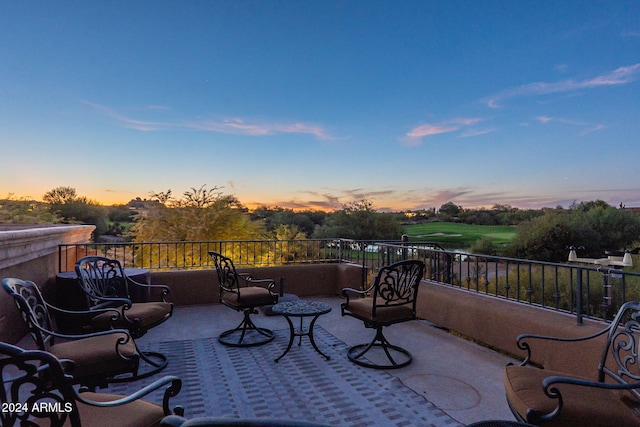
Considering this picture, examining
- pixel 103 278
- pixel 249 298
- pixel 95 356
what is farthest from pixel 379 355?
pixel 103 278

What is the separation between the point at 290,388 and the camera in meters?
2.82

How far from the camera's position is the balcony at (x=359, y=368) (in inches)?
98.3

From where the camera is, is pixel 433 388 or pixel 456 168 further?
pixel 456 168

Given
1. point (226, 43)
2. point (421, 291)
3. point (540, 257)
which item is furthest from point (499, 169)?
point (226, 43)

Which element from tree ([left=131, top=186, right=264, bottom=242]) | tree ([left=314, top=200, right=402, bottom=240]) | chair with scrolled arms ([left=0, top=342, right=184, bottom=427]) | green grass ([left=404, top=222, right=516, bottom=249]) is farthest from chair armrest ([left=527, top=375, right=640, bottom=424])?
tree ([left=314, top=200, right=402, bottom=240])

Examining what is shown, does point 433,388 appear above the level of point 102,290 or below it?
below

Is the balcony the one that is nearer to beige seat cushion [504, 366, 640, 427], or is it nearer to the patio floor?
the patio floor

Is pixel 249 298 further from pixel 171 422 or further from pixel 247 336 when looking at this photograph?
pixel 171 422

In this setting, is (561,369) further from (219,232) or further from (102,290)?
(219,232)

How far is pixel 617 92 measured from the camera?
838 centimetres

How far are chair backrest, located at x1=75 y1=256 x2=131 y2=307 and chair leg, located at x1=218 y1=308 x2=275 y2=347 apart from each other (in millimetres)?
1186

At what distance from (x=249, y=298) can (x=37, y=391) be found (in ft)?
9.07

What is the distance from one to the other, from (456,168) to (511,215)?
6.72 metres

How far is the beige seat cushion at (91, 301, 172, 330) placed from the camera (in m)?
3.02
